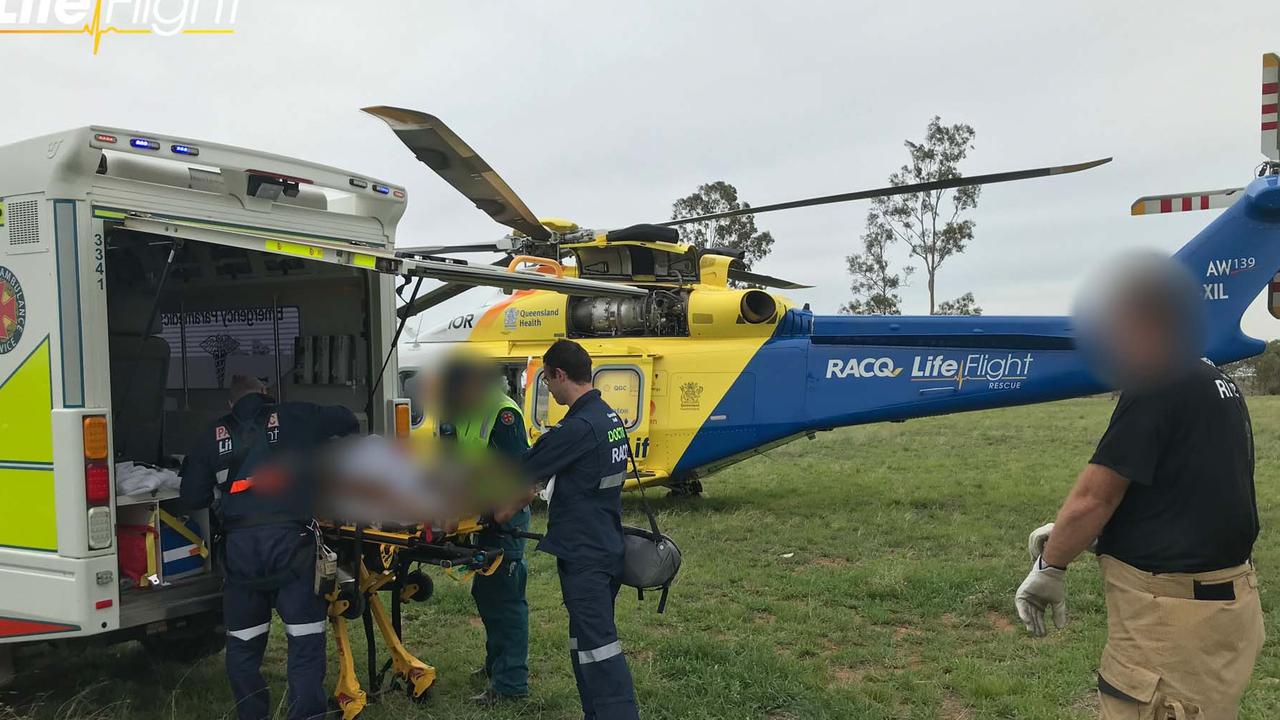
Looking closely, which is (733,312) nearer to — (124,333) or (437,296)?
(437,296)

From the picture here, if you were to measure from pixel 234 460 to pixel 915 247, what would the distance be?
34.0 meters

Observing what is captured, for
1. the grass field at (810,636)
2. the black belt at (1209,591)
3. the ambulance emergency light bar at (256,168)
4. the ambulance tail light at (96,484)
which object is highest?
the ambulance emergency light bar at (256,168)

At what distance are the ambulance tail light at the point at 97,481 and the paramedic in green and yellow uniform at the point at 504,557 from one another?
1.64 m

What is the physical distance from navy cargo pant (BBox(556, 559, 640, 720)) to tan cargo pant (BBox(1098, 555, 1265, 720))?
204 cm

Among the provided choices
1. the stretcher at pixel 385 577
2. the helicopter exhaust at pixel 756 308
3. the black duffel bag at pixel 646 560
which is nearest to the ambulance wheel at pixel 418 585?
the stretcher at pixel 385 577

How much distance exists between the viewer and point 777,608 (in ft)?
21.5

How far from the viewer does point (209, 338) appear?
6.30 m

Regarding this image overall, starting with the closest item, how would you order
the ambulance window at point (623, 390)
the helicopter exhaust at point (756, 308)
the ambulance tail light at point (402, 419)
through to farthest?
1. the ambulance tail light at point (402, 419)
2. the helicopter exhaust at point (756, 308)
3. the ambulance window at point (623, 390)

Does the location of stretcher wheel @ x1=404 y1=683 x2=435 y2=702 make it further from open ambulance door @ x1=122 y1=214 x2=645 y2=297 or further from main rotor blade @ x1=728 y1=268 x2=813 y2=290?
main rotor blade @ x1=728 y1=268 x2=813 y2=290

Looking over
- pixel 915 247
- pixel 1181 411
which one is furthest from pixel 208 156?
pixel 915 247

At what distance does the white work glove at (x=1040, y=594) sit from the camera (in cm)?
300

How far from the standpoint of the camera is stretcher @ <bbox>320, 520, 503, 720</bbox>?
435 centimetres

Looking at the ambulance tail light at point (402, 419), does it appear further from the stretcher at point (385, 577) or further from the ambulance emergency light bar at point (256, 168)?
the ambulance emergency light bar at point (256, 168)

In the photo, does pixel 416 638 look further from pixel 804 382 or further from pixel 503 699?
pixel 804 382
